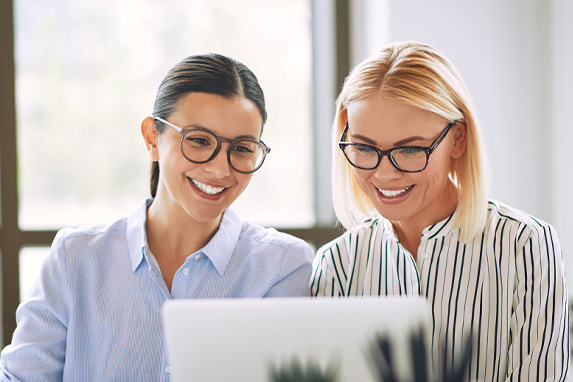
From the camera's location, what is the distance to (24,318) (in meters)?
1.57

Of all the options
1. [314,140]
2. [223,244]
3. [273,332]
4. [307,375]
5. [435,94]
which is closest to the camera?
[307,375]

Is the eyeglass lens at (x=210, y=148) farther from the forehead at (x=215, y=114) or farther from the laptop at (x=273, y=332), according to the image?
the laptop at (x=273, y=332)

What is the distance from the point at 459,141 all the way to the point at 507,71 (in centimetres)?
137

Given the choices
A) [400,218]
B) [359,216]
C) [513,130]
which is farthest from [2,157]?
[513,130]

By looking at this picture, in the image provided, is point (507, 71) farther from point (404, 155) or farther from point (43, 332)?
point (43, 332)

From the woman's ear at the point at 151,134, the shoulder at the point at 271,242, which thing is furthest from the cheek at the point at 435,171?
the woman's ear at the point at 151,134

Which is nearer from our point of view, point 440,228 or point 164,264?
point 440,228

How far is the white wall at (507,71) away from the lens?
2.66 meters

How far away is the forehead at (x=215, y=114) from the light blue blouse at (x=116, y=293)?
1.03ft

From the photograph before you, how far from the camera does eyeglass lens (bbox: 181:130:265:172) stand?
153cm

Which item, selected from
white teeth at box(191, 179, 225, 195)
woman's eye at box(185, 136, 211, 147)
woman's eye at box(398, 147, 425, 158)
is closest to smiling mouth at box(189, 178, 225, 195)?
white teeth at box(191, 179, 225, 195)

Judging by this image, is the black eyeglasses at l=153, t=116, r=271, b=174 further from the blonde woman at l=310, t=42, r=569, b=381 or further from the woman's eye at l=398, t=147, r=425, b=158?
the woman's eye at l=398, t=147, r=425, b=158

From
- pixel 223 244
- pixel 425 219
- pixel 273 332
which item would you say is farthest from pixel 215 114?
pixel 273 332

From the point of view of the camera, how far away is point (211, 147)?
155 centimetres
